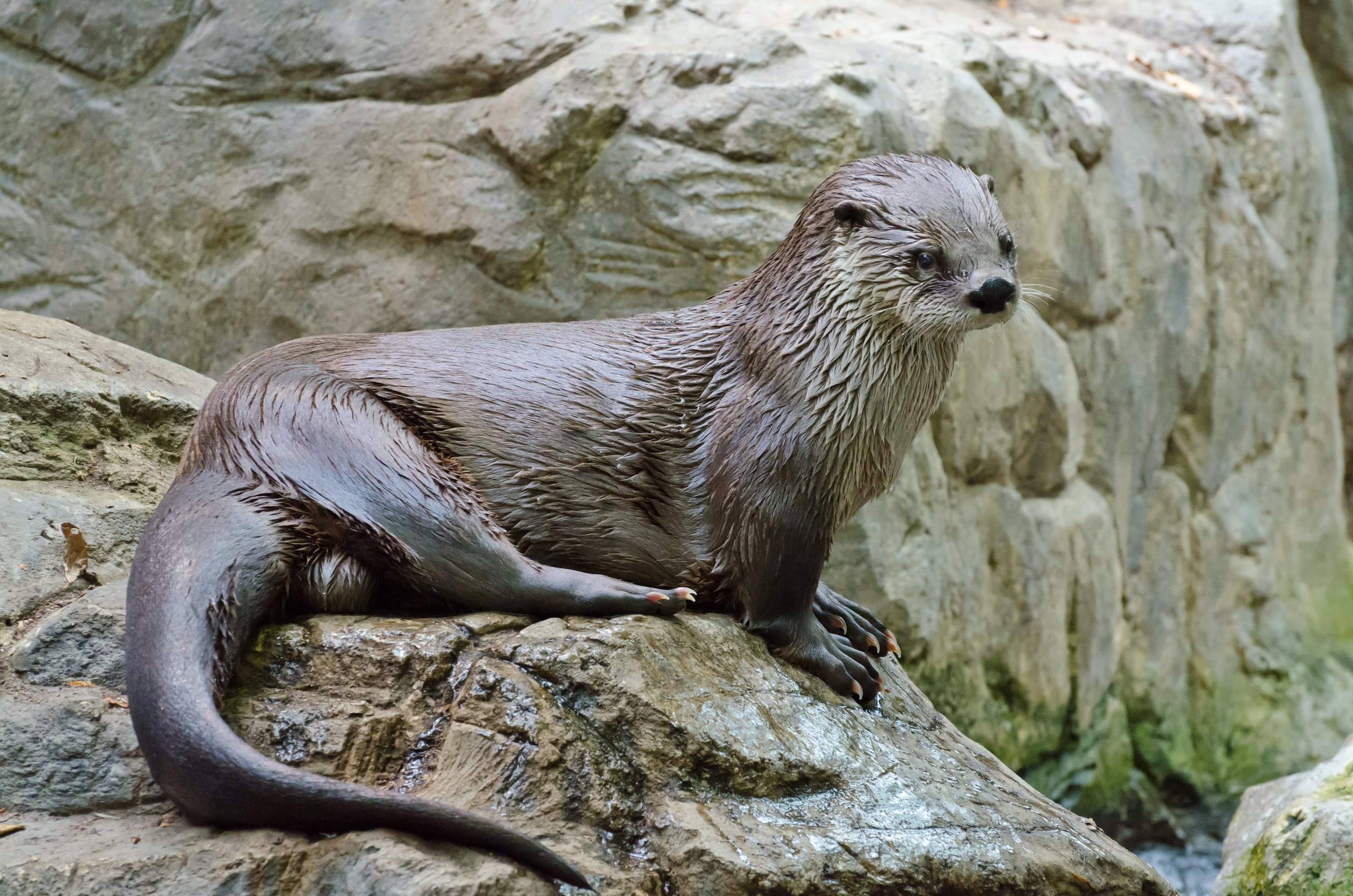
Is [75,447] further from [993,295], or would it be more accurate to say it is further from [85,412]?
[993,295]

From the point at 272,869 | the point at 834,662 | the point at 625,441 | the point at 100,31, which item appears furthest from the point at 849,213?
the point at 100,31

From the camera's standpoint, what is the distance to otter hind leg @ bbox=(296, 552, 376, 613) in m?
2.26

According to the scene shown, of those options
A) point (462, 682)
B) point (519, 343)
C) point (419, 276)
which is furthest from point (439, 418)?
point (419, 276)

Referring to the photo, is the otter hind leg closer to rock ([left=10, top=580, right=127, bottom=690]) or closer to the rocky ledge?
the rocky ledge

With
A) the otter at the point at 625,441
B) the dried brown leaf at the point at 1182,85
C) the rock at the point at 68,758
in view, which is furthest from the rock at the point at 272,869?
the dried brown leaf at the point at 1182,85

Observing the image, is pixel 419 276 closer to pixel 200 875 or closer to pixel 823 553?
pixel 823 553

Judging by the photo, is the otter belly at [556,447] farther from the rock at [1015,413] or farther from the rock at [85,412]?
the rock at [1015,413]

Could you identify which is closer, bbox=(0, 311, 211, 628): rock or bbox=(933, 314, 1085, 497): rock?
bbox=(0, 311, 211, 628): rock

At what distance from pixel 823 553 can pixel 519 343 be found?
0.77 meters

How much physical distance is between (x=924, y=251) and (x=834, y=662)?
85cm

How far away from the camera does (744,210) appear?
13.0 feet

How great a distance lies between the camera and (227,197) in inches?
173

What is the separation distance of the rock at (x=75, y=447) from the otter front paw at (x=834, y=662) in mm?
1423

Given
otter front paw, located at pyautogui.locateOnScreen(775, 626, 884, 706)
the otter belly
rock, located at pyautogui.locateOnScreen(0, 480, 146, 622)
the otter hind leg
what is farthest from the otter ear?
rock, located at pyautogui.locateOnScreen(0, 480, 146, 622)
